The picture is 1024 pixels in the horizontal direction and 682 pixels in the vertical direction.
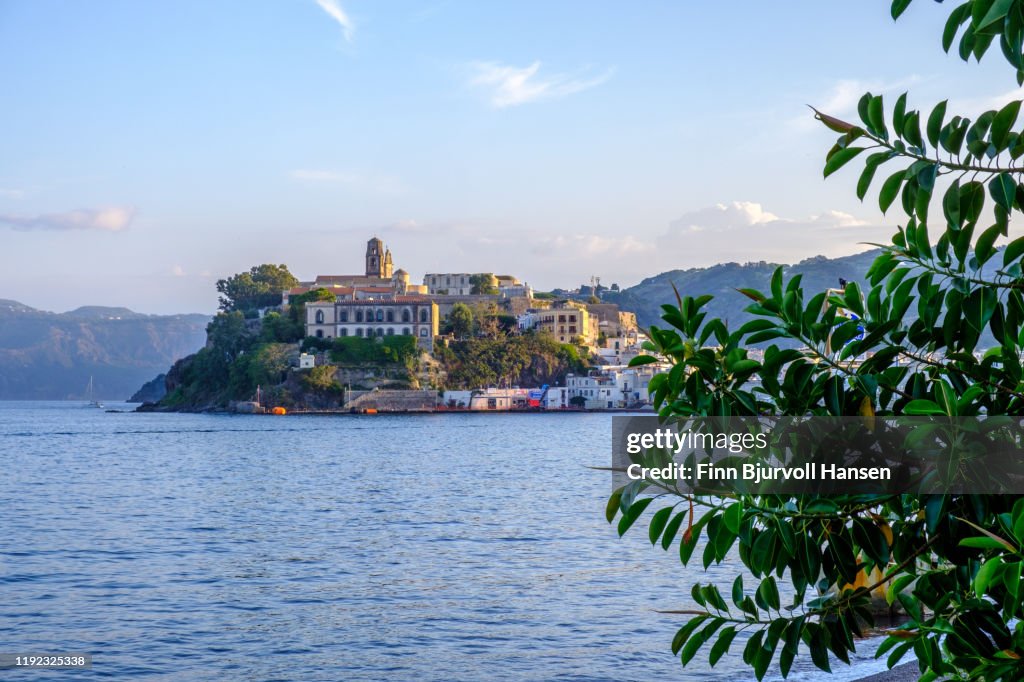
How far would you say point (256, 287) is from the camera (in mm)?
154500

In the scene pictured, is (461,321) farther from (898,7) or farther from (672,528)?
(898,7)

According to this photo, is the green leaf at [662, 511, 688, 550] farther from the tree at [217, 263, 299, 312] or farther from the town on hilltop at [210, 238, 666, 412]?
the tree at [217, 263, 299, 312]

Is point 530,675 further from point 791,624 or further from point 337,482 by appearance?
point 337,482

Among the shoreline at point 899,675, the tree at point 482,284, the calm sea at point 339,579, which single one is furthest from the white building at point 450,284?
the shoreline at point 899,675

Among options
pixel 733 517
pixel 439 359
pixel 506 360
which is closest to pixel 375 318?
pixel 439 359

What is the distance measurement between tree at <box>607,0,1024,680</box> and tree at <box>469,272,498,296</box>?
143m

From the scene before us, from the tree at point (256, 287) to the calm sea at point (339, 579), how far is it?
103168 millimetres

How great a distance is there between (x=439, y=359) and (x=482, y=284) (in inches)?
934

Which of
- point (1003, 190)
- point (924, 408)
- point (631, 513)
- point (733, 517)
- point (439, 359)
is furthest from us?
point (439, 359)

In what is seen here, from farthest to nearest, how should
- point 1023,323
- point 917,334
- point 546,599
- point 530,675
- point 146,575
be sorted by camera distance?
point 146,575 < point 546,599 < point 530,675 < point 917,334 < point 1023,323

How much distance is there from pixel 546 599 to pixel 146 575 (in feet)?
27.0

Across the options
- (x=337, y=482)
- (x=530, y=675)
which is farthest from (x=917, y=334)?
(x=337, y=482)

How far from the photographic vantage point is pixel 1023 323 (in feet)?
10.2

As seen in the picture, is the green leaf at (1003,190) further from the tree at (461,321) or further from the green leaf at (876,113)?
the tree at (461,321)
